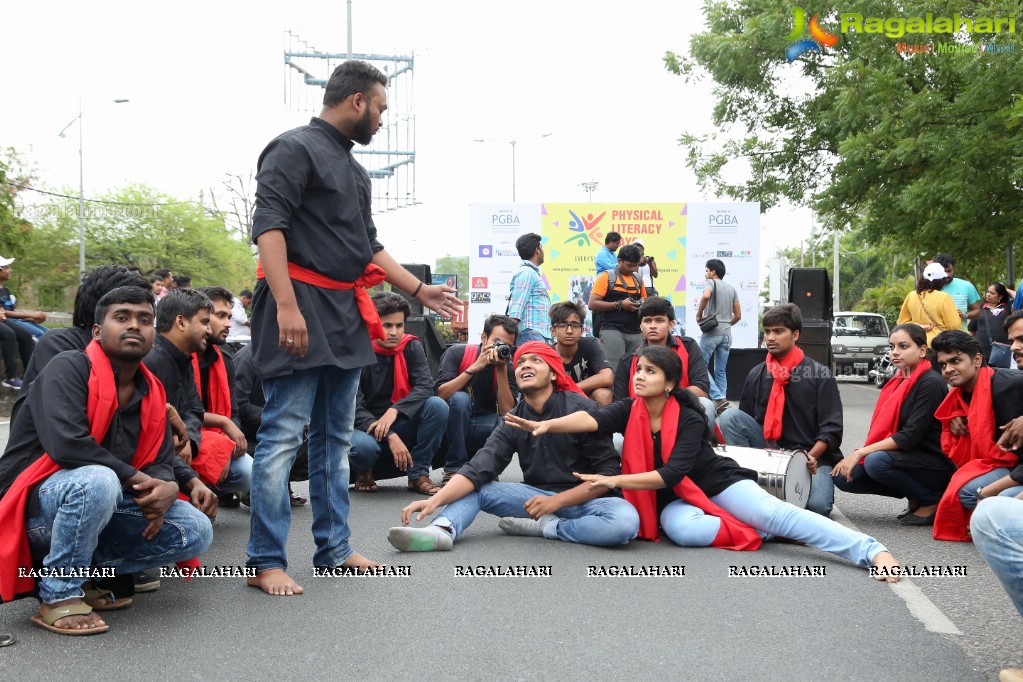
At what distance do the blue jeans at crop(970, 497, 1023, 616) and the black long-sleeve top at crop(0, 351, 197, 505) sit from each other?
3.08m

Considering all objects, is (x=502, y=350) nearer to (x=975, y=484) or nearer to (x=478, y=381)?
(x=478, y=381)

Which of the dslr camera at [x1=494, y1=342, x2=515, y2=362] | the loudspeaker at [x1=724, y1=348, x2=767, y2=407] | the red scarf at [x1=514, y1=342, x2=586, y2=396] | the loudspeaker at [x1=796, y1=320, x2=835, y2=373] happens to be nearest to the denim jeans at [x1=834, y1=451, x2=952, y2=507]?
the red scarf at [x1=514, y1=342, x2=586, y2=396]

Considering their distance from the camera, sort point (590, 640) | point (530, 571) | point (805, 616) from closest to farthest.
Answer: point (590, 640) < point (805, 616) < point (530, 571)

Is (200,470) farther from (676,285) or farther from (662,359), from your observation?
(676,285)

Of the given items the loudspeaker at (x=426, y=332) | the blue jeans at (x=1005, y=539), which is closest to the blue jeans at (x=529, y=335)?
the loudspeaker at (x=426, y=332)

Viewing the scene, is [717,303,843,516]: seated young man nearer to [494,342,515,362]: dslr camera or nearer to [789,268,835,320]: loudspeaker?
[494,342,515,362]: dslr camera

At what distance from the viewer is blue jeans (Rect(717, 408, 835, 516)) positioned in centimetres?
708

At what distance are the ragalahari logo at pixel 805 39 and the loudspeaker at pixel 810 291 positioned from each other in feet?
30.2

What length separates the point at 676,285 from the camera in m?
17.3

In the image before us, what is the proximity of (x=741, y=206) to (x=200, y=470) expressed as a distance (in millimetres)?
12608

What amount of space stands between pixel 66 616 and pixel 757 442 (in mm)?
4685

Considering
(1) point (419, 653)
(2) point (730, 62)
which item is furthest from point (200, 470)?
(2) point (730, 62)

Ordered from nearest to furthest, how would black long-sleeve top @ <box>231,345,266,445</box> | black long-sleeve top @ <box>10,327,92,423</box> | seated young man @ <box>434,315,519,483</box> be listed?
1. black long-sleeve top @ <box>10,327,92,423</box>
2. black long-sleeve top @ <box>231,345,266,445</box>
3. seated young man @ <box>434,315,519,483</box>

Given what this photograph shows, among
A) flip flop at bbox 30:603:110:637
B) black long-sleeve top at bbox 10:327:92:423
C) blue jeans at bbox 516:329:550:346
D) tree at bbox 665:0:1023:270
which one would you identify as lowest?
flip flop at bbox 30:603:110:637
